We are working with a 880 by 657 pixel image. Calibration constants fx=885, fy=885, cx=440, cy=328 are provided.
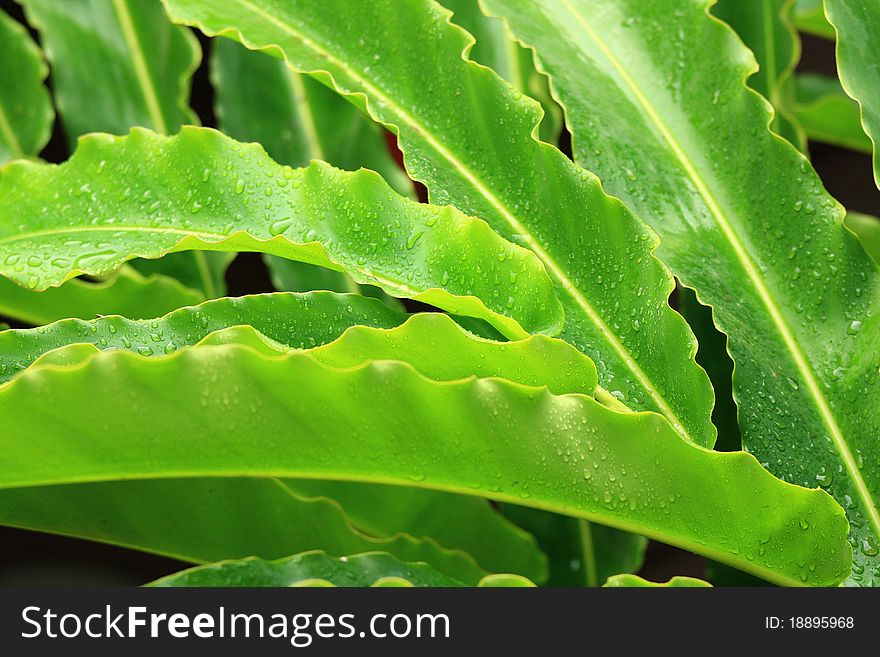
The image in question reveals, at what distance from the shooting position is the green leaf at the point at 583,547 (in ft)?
2.42

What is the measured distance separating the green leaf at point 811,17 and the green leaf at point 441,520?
0.54m

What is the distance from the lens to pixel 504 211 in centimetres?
54

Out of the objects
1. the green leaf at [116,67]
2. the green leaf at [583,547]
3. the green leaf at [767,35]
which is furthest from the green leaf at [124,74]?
the green leaf at [767,35]

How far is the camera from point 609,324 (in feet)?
1.69

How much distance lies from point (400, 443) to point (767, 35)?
58 cm

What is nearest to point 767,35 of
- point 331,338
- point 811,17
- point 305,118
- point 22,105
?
point 811,17

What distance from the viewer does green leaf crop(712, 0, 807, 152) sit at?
2.52 feet

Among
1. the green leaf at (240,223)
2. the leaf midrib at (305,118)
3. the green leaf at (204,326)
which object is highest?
the leaf midrib at (305,118)

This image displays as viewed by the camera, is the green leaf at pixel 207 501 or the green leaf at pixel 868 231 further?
the green leaf at pixel 868 231

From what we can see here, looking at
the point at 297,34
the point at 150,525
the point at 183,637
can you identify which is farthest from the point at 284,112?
the point at 183,637

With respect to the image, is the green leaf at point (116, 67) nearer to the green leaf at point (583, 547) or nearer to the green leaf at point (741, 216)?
the green leaf at point (741, 216)

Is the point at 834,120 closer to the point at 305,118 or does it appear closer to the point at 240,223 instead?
the point at 305,118

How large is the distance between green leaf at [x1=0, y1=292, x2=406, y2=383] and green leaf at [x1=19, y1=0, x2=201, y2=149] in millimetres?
382

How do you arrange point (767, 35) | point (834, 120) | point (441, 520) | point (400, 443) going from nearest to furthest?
point (400, 443)
point (441, 520)
point (767, 35)
point (834, 120)
